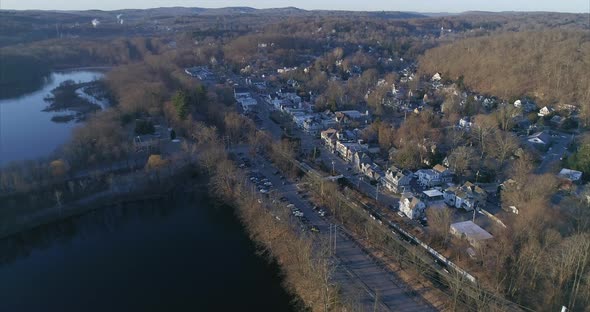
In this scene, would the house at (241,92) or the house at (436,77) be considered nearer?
the house at (241,92)

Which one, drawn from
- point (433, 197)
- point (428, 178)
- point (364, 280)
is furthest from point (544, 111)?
point (364, 280)

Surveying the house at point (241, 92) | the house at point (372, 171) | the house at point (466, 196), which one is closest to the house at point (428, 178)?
the house at point (466, 196)

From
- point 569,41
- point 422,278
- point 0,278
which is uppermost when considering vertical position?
point 569,41

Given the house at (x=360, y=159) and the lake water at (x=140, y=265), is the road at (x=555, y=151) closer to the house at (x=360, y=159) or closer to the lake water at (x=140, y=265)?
the house at (x=360, y=159)

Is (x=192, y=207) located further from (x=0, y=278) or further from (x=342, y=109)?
(x=342, y=109)

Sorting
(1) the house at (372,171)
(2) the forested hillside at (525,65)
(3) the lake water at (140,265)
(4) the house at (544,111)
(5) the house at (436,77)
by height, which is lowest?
(3) the lake water at (140,265)

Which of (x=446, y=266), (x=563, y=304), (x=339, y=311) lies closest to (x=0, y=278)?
(x=339, y=311)

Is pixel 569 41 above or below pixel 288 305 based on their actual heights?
above
